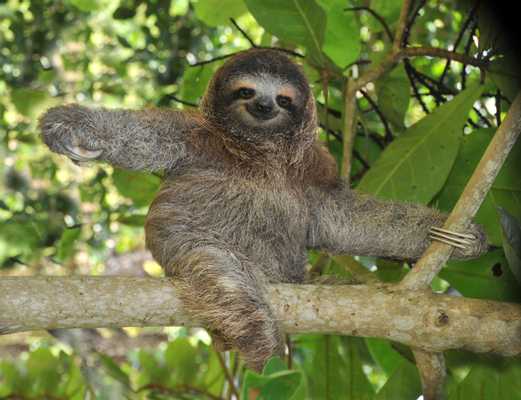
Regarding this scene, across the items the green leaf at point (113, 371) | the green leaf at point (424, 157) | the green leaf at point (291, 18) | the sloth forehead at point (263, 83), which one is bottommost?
the green leaf at point (113, 371)

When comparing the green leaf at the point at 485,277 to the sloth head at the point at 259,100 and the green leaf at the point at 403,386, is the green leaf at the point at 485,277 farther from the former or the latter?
the sloth head at the point at 259,100

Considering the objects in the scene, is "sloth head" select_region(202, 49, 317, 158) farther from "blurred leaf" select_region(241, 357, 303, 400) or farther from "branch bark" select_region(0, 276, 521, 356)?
"blurred leaf" select_region(241, 357, 303, 400)

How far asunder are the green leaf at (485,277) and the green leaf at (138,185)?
2018mm

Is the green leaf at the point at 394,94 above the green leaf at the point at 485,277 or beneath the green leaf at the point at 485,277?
above

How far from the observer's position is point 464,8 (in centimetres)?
435

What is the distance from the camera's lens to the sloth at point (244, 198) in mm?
3000

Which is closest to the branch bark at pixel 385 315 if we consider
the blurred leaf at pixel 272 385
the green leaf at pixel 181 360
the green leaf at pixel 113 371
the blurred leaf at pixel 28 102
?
the green leaf at pixel 113 371

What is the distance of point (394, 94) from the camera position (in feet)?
13.9

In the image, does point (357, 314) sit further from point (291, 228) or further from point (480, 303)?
point (291, 228)

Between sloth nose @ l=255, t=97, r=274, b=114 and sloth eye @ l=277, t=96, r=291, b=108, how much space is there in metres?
0.06

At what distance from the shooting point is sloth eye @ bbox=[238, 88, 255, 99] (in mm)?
3369

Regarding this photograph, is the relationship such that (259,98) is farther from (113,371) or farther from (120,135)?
(113,371)

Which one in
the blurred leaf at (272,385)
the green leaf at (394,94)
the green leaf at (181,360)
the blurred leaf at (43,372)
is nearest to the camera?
the blurred leaf at (272,385)

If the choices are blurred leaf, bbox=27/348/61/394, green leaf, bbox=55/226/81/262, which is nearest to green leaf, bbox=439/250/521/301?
blurred leaf, bbox=27/348/61/394
